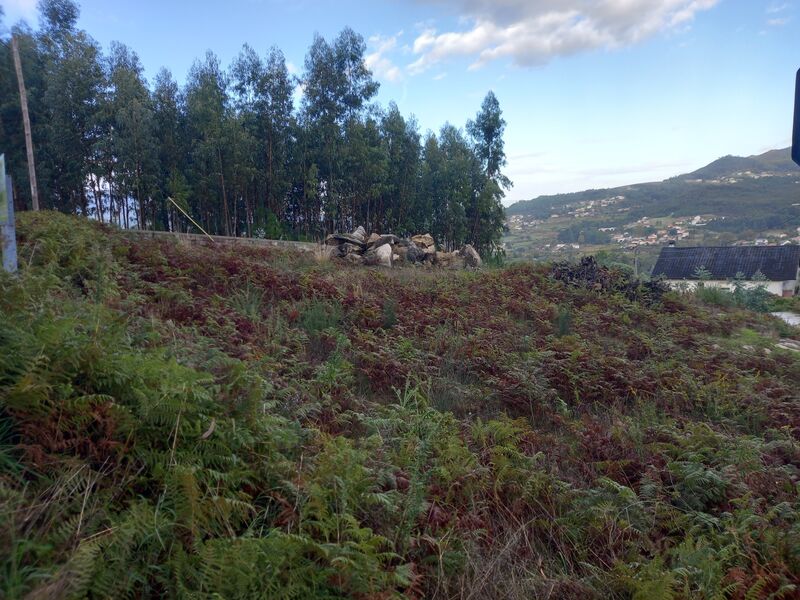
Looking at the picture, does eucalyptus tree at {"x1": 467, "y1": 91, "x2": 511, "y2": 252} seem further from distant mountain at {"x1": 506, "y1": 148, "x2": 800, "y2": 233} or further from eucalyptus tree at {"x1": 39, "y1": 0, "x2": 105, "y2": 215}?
distant mountain at {"x1": 506, "y1": 148, "x2": 800, "y2": 233}

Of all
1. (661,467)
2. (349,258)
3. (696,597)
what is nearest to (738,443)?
(661,467)

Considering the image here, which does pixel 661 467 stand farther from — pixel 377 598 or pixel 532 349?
pixel 532 349

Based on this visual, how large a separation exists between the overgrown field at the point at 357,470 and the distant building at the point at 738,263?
3807cm

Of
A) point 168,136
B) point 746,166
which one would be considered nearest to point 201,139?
point 168,136

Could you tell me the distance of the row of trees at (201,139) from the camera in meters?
22.3

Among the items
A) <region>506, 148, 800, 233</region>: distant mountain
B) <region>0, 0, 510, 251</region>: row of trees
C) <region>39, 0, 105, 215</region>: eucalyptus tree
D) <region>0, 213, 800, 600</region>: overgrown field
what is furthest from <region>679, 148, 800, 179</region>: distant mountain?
<region>0, 213, 800, 600</region>: overgrown field

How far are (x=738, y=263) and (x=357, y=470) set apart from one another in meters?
47.9

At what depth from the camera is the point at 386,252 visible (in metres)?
16.0

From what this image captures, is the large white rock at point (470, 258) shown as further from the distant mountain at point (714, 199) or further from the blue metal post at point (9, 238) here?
the distant mountain at point (714, 199)

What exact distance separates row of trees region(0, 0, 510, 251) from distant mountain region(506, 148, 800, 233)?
50.2 metres

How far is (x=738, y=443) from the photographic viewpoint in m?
4.20

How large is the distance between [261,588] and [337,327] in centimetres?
542

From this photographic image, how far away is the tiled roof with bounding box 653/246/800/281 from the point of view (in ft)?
131

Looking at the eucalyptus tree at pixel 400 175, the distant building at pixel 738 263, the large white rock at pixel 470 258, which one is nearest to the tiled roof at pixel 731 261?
the distant building at pixel 738 263
